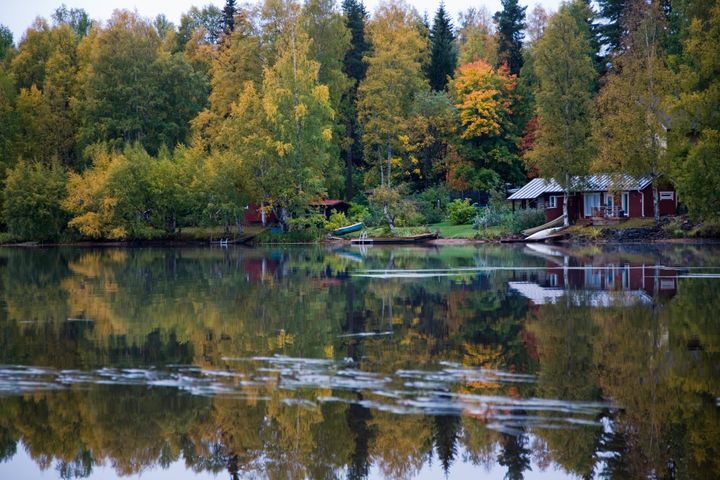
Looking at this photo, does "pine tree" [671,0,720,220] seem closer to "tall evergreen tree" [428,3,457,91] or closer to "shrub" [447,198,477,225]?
"shrub" [447,198,477,225]

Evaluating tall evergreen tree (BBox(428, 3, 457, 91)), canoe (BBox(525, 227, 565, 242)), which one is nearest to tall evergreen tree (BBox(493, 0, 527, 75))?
tall evergreen tree (BBox(428, 3, 457, 91))

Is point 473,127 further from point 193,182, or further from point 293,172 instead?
point 193,182

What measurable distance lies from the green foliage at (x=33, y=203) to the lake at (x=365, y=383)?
44464 millimetres

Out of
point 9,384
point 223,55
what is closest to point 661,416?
point 9,384

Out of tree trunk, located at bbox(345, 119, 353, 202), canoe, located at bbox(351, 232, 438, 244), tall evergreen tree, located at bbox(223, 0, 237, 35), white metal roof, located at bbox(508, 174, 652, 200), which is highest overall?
tall evergreen tree, located at bbox(223, 0, 237, 35)

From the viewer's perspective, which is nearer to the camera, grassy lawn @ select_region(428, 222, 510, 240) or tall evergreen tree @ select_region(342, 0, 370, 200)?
grassy lawn @ select_region(428, 222, 510, 240)

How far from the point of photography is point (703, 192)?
46.6 meters

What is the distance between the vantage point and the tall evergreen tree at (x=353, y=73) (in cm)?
7771

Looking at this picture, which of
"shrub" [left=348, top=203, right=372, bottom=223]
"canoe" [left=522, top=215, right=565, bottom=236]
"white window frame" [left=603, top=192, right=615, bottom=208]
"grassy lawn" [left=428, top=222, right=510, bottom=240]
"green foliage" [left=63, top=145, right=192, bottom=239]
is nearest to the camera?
"grassy lawn" [left=428, top=222, right=510, bottom=240]

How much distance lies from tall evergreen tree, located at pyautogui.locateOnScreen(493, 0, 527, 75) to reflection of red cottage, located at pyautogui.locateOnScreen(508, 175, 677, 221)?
1645 cm

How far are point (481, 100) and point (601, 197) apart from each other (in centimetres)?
1424

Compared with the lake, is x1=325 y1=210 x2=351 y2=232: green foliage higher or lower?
higher

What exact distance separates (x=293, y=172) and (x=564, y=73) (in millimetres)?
20972

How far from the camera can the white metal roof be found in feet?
185
